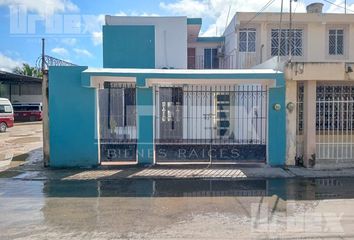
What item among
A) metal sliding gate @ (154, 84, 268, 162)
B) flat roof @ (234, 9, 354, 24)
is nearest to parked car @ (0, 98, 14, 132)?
metal sliding gate @ (154, 84, 268, 162)

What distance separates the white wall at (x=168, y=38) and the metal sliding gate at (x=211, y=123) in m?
2.23

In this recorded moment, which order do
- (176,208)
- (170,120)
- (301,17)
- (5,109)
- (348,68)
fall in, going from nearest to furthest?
(176,208) → (348,68) → (170,120) → (301,17) → (5,109)

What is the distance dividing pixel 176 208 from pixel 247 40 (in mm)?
13450

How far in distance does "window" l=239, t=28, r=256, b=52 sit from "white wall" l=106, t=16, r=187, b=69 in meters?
3.17

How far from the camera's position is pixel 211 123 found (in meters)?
14.5

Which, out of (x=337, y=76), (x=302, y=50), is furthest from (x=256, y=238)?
(x=302, y=50)

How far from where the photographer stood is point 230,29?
61.5 ft

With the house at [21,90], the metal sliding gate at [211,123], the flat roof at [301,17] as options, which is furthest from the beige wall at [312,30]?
the house at [21,90]

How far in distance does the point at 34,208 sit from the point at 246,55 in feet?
45.2

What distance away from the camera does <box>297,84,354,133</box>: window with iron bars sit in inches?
419

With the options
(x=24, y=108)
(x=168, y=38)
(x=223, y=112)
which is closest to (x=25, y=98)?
(x=24, y=108)

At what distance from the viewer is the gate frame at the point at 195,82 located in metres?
10.0

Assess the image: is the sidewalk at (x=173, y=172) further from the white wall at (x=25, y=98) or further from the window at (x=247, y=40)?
the white wall at (x=25, y=98)

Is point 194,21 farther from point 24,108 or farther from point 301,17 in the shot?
point 24,108
